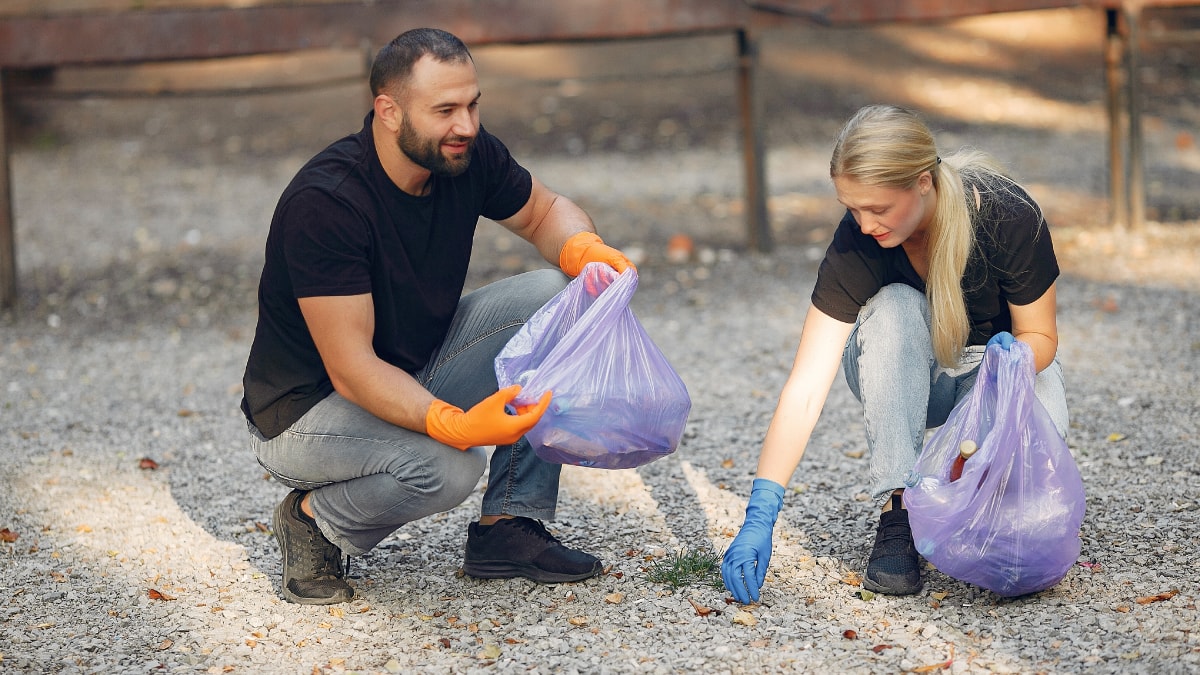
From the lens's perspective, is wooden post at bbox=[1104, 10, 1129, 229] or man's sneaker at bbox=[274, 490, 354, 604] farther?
wooden post at bbox=[1104, 10, 1129, 229]

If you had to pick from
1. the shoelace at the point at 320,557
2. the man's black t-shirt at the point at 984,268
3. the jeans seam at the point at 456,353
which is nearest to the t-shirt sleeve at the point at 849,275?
the man's black t-shirt at the point at 984,268

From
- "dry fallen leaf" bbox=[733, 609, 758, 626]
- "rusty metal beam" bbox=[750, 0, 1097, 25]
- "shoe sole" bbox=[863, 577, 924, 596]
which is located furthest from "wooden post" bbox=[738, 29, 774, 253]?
"dry fallen leaf" bbox=[733, 609, 758, 626]

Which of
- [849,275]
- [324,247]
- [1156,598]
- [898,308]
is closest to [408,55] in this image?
[324,247]

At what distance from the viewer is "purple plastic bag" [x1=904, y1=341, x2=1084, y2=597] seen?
2.57 meters

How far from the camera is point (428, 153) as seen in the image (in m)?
2.75

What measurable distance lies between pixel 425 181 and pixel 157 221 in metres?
5.72

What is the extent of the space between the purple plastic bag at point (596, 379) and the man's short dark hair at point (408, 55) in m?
0.60

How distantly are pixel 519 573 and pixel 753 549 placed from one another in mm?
627

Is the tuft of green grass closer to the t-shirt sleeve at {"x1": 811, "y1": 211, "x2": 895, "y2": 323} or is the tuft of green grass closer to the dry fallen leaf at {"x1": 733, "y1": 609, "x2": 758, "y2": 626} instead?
the dry fallen leaf at {"x1": 733, "y1": 609, "x2": 758, "y2": 626}

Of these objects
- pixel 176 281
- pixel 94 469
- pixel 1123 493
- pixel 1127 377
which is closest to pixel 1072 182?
pixel 1127 377

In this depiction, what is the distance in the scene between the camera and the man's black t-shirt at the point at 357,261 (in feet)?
8.75

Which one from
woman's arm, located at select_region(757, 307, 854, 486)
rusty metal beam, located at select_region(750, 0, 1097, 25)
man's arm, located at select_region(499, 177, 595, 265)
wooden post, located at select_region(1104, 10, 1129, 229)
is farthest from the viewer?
wooden post, located at select_region(1104, 10, 1129, 229)

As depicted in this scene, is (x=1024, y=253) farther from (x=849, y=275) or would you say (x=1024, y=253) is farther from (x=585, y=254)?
(x=585, y=254)

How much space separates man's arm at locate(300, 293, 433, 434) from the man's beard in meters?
0.34
